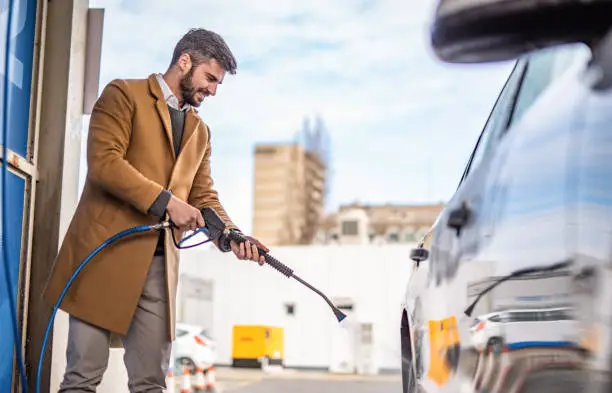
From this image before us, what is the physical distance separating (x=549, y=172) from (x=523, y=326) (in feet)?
0.70

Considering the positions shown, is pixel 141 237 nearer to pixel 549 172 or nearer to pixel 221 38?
pixel 221 38

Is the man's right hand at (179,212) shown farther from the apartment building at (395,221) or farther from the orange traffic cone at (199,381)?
the apartment building at (395,221)

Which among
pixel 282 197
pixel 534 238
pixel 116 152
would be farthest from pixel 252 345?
pixel 282 197

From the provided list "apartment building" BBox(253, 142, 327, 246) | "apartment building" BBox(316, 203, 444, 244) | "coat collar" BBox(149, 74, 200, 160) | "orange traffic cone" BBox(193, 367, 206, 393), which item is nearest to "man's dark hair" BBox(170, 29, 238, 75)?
"coat collar" BBox(149, 74, 200, 160)

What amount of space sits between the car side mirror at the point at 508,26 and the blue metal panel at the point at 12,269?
7.06 ft

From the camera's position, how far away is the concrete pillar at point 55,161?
3.00m

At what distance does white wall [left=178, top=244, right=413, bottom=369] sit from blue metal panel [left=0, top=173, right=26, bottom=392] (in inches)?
733

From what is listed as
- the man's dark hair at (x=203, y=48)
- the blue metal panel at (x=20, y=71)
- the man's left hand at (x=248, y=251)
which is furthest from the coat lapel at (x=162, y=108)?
the blue metal panel at (x=20, y=71)

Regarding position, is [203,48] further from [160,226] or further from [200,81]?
[160,226]

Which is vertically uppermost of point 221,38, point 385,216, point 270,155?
point 270,155

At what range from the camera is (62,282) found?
226 cm

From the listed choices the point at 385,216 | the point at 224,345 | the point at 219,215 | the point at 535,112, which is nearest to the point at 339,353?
the point at 224,345

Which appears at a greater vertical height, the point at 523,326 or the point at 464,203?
the point at 464,203

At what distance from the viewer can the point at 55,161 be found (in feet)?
10.1
